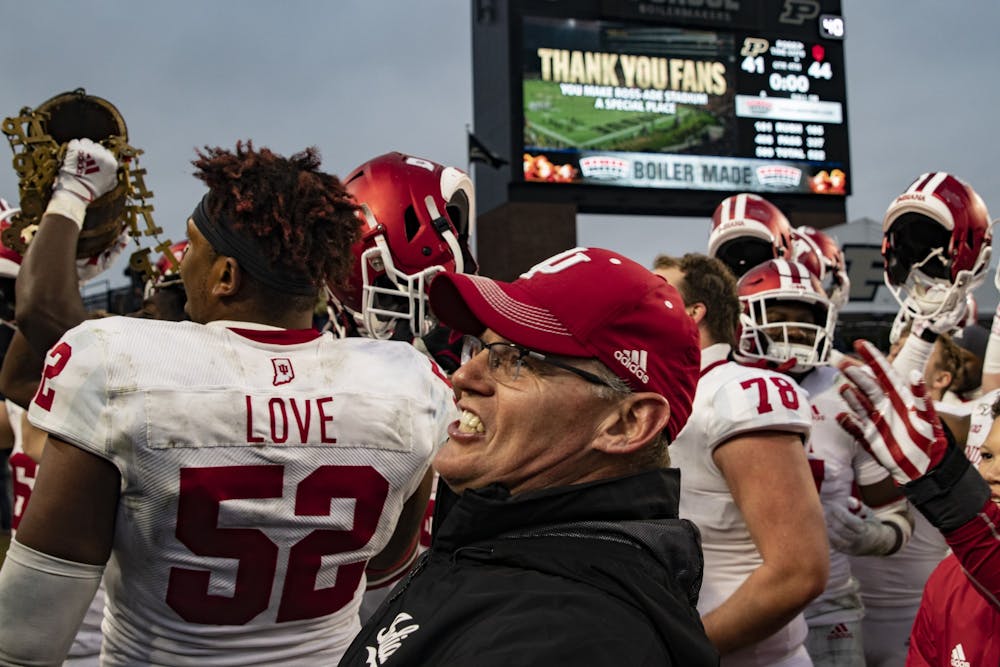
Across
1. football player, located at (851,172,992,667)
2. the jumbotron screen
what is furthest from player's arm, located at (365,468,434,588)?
the jumbotron screen

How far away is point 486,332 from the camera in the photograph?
5.77 feet

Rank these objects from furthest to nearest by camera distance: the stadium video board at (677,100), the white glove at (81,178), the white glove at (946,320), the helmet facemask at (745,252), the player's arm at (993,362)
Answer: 1. the stadium video board at (677,100)
2. the helmet facemask at (745,252)
3. the white glove at (946,320)
4. the player's arm at (993,362)
5. the white glove at (81,178)

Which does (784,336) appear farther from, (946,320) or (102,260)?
(102,260)

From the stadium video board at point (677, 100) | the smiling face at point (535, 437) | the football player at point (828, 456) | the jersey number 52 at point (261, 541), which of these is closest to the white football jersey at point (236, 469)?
the jersey number 52 at point (261, 541)

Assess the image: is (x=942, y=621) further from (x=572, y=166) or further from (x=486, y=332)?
(x=572, y=166)

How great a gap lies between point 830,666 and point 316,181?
8.97 feet

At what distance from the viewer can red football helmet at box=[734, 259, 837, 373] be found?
392cm

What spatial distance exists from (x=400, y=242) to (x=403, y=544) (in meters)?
1.16

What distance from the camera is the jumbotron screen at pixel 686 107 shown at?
1892 centimetres

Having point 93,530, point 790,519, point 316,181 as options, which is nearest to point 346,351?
point 316,181

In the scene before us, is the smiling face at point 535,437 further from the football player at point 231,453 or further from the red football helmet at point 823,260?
the red football helmet at point 823,260

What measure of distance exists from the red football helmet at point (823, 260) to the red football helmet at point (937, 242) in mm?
722

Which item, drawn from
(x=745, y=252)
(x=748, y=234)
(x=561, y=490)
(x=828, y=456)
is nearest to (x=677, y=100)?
(x=745, y=252)

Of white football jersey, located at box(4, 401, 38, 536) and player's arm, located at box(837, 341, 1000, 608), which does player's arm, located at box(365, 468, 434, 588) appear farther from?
white football jersey, located at box(4, 401, 38, 536)
